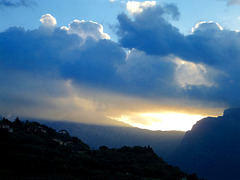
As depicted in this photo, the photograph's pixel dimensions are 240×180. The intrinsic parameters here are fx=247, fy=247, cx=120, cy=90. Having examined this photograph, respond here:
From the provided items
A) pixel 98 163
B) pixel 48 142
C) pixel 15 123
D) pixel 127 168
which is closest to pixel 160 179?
pixel 127 168

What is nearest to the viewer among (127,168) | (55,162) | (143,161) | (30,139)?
(55,162)

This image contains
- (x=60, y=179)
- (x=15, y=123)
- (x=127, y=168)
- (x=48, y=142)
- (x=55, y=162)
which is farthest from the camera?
(x=15, y=123)

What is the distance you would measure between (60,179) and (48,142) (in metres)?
51.0

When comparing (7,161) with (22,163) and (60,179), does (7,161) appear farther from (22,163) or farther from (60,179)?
(60,179)

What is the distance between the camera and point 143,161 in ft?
265

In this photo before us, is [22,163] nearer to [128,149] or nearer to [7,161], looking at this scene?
[7,161]

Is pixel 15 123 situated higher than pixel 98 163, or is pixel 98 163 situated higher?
pixel 15 123

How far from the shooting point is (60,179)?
45.7 metres

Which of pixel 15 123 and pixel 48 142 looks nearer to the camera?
pixel 48 142

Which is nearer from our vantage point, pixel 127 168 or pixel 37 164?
pixel 37 164

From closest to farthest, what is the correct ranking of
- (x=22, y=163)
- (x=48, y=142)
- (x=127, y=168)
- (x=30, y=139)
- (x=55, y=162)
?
(x=22, y=163) → (x=55, y=162) → (x=127, y=168) → (x=30, y=139) → (x=48, y=142)

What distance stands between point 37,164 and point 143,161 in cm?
3868

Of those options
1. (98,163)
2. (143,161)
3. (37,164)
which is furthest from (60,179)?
(143,161)

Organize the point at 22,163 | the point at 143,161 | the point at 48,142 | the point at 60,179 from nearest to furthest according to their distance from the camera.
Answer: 1. the point at 60,179
2. the point at 22,163
3. the point at 143,161
4. the point at 48,142
